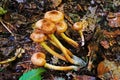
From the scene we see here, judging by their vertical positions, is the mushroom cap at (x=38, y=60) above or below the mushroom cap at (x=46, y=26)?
below

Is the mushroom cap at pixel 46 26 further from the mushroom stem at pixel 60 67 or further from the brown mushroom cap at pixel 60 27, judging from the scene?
the mushroom stem at pixel 60 67

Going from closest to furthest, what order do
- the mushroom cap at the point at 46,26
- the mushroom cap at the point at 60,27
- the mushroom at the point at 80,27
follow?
the mushroom cap at the point at 46,26 < the mushroom cap at the point at 60,27 < the mushroom at the point at 80,27

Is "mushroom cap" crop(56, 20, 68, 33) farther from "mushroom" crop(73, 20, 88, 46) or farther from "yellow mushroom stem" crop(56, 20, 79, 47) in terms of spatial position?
"mushroom" crop(73, 20, 88, 46)

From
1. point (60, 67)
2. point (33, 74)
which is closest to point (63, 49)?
point (60, 67)

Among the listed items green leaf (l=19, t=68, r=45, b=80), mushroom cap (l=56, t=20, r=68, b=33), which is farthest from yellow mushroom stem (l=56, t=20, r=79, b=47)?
green leaf (l=19, t=68, r=45, b=80)

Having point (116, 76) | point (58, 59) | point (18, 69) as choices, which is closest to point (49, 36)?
point (58, 59)

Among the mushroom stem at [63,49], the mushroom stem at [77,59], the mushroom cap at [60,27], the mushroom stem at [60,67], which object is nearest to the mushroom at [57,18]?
the mushroom cap at [60,27]

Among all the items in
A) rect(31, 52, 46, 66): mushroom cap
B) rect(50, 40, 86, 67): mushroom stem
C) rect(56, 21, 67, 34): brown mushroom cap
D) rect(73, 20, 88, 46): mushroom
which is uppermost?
rect(56, 21, 67, 34): brown mushroom cap

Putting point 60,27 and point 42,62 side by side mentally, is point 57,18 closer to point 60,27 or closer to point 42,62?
point 60,27

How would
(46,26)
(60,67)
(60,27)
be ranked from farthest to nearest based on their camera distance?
(60,67) < (60,27) < (46,26)
